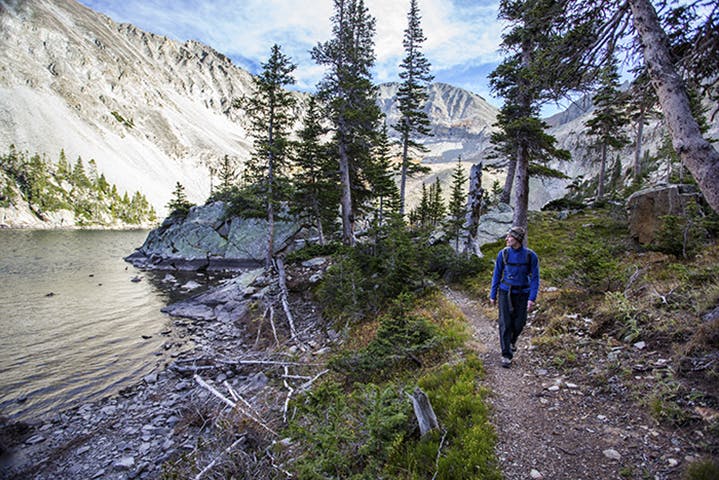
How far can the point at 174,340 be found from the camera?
1401cm

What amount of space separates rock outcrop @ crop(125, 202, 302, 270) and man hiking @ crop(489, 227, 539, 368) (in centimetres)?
3026

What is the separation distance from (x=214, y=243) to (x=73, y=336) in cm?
2386

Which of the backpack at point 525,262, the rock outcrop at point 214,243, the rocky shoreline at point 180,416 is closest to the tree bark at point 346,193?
the rocky shoreline at point 180,416

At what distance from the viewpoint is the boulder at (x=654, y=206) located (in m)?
10.8

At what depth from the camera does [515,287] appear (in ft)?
19.2

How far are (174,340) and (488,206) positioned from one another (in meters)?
24.1

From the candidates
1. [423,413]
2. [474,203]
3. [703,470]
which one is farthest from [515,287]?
[474,203]

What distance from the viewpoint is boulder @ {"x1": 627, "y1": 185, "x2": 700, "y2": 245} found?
10789mm

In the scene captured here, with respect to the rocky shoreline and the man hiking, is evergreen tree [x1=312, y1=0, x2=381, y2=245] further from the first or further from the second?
the man hiking

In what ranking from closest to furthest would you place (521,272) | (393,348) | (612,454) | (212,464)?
1. (612,454)
2. (212,464)
3. (521,272)
4. (393,348)

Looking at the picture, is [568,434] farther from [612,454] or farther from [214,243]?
[214,243]

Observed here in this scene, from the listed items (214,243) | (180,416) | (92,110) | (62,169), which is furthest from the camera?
(92,110)

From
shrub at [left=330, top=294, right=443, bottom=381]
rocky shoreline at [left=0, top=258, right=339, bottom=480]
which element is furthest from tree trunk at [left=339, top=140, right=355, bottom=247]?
shrub at [left=330, top=294, right=443, bottom=381]

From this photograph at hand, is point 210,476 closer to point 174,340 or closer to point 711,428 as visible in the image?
point 711,428
